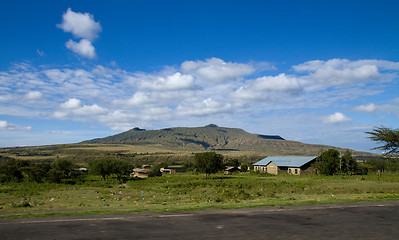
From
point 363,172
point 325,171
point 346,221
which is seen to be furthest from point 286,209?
point 363,172

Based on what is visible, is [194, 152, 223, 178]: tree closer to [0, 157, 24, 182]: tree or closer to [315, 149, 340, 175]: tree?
[315, 149, 340, 175]: tree

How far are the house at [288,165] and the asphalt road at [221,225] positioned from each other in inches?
2628

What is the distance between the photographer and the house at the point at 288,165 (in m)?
→ 75.6

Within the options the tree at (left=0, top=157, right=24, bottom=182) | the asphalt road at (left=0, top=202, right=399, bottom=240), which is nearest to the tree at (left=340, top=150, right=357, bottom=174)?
the asphalt road at (left=0, top=202, right=399, bottom=240)

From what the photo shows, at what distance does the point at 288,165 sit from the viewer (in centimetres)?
7919

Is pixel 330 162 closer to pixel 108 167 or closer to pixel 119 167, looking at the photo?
pixel 119 167

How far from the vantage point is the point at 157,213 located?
37.4 feet

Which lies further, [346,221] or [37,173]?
[37,173]

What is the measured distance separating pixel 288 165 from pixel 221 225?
7435 centimetres

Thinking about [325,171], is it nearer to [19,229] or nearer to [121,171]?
[121,171]

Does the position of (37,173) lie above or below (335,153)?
below

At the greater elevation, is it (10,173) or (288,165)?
(288,165)

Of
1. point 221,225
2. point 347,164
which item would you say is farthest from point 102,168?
point 221,225

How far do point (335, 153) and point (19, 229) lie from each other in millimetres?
69820
